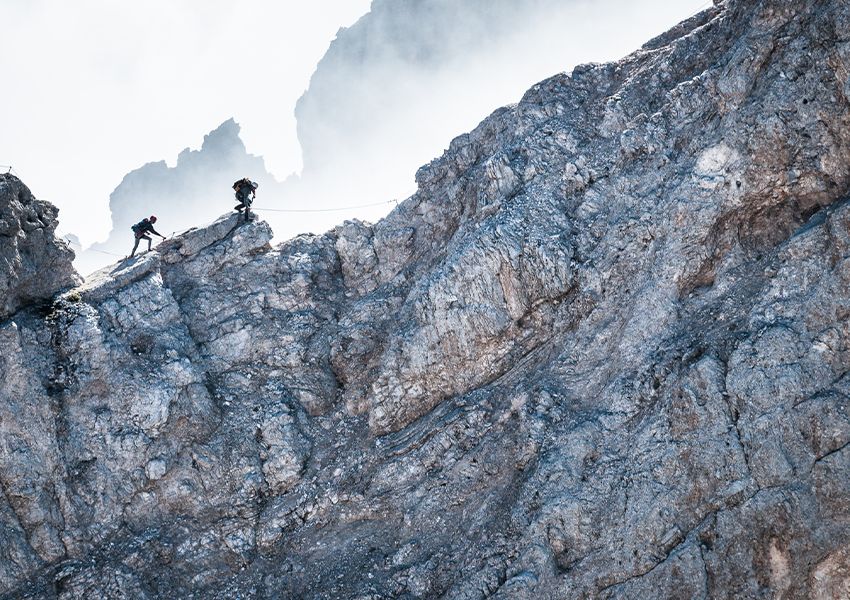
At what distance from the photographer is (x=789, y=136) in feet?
74.2

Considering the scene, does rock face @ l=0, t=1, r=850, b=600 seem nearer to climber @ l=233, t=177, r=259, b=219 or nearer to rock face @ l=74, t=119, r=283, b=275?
climber @ l=233, t=177, r=259, b=219

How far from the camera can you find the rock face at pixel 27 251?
1043 inches

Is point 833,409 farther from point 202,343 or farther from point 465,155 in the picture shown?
point 202,343

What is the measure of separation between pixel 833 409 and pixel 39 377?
30.0m

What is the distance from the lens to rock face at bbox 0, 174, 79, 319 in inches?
1043

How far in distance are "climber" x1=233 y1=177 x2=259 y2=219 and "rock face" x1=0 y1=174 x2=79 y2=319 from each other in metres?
9.12

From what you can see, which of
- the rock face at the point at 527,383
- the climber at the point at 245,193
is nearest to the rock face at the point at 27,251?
the rock face at the point at 527,383

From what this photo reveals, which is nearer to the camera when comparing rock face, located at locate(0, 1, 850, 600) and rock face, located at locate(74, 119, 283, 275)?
rock face, located at locate(0, 1, 850, 600)

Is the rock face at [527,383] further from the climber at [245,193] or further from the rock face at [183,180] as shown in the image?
the rock face at [183,180]

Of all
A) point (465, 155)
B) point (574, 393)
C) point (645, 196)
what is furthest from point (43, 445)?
point (645, 196)

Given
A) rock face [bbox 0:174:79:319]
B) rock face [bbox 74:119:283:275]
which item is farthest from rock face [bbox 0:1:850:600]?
rock face [bbox 74:119:283:275]

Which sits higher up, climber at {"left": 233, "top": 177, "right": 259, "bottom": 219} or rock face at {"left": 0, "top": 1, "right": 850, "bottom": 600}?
climber at {"left": 233, "top": 177, "right": 259, "bottom": 219}

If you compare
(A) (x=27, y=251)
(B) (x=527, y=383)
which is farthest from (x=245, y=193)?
(B) (x=527, y=383)

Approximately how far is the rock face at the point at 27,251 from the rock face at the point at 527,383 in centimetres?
107
